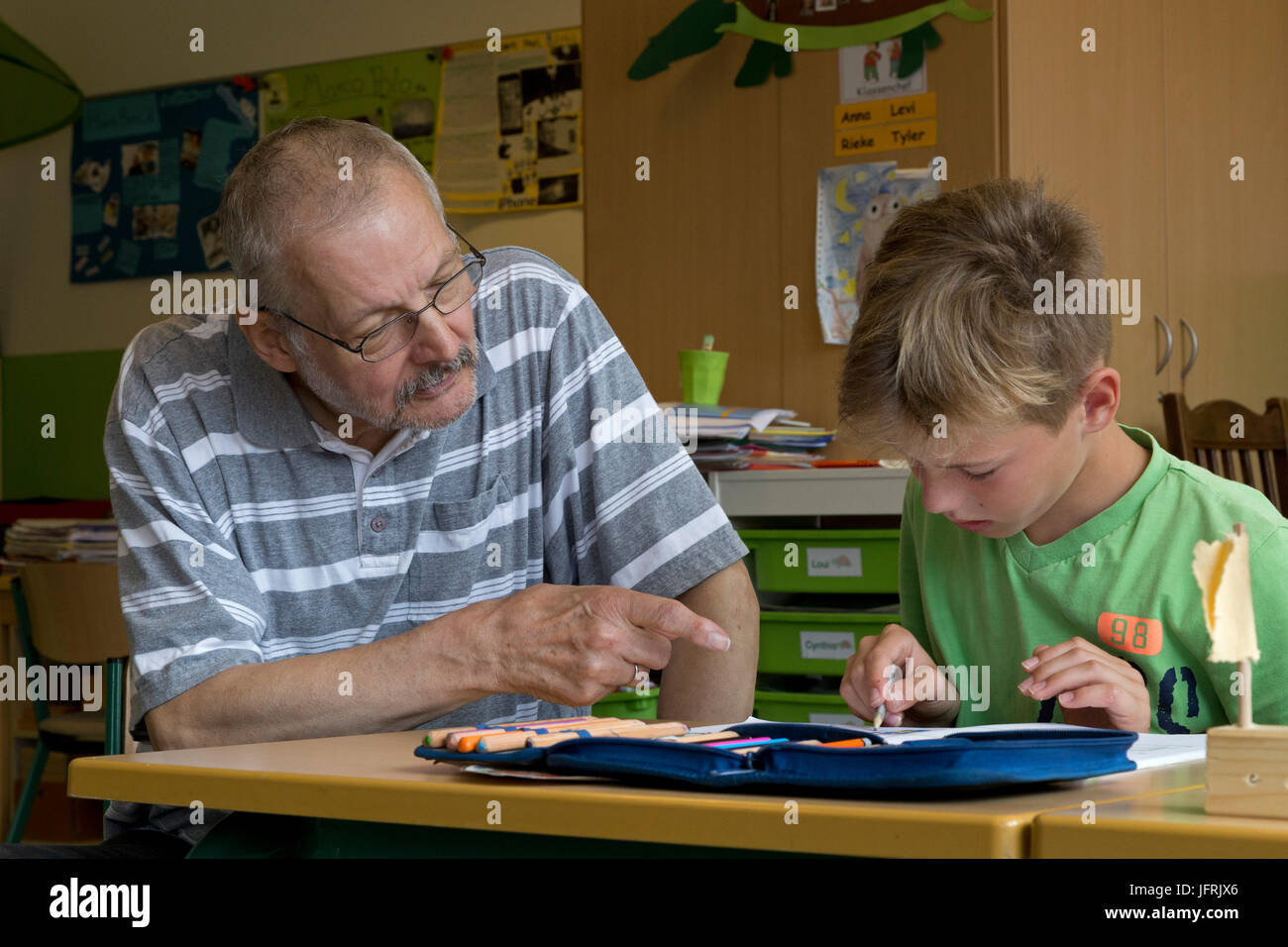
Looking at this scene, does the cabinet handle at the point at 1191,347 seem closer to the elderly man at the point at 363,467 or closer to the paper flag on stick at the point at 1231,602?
the elderly man at the point at 363,467

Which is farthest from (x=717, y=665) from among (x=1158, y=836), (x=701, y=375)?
(x=701, y=375)

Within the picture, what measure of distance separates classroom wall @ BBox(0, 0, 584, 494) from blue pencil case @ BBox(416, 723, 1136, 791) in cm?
367

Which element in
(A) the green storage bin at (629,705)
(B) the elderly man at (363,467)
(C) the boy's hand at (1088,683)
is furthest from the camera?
(A) the green storage bin at (629,705)

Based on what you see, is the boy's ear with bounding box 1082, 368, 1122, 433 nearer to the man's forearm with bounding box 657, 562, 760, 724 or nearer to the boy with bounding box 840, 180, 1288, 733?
the boy with bounding box 840, 180, 1288, 733

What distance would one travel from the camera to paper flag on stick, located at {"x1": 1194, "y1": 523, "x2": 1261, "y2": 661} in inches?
25.8

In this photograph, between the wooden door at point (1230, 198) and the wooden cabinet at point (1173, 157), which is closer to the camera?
the wooden cabinet at point (1173, 157)

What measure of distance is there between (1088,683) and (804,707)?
117 cm

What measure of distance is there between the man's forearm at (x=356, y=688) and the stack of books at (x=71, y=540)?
2727 millimetres

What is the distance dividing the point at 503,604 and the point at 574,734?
35 centimetres

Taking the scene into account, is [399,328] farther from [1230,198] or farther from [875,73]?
[1230,198]

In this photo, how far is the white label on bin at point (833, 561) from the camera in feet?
7.02

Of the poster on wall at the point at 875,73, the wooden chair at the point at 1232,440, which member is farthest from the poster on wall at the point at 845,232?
the wooden chair at the point at 1232,440

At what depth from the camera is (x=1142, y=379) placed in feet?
9.91

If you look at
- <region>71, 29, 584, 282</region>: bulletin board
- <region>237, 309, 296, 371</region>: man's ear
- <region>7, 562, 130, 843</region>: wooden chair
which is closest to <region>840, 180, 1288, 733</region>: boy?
<region>237, 309, 296, 371</region>: man's ear
